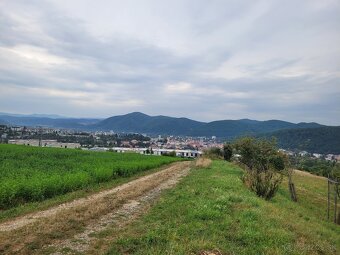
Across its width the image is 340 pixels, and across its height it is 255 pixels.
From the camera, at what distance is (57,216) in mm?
13141

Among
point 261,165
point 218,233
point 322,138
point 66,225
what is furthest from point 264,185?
point 322,138

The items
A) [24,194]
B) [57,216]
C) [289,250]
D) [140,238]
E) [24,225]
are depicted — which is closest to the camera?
[289,250]

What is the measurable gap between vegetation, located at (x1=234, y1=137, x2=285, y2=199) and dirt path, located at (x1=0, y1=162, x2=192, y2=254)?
7.88 metres

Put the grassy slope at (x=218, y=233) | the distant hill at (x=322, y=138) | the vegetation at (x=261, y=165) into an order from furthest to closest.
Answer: the distant hill at (x=322, y=138)
the vegetation at (x=261, y=165)
the grassy slope at (x=218, y=233)

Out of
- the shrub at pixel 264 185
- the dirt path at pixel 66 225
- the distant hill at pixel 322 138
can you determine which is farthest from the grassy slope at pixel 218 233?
the distant hill at pixel 322 138

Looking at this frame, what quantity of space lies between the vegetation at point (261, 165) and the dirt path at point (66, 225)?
25.9ft

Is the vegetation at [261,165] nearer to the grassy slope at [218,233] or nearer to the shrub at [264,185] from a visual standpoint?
the shrub at [264,185]

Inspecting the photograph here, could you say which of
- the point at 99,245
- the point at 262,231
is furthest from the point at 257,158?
the point at 99,245

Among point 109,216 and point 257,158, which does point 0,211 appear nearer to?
point 109,216

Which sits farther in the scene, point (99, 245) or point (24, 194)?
point (24, 194)

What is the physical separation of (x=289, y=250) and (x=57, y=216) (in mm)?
8655

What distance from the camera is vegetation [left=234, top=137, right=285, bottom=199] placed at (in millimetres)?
21531

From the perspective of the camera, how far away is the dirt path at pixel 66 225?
368 inches

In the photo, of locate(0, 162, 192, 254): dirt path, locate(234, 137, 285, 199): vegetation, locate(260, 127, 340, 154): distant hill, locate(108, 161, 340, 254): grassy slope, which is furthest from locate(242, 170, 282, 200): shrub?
locate(260, 127, 340, 154): distant hill
